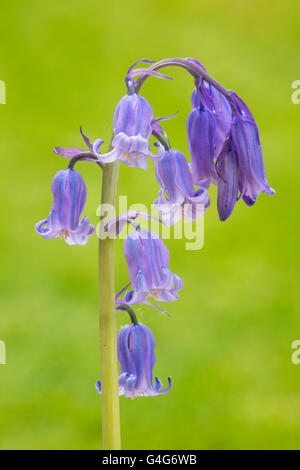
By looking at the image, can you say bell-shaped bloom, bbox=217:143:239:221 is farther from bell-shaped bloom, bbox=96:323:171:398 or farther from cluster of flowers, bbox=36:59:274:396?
bell-shaped bloom, bbox=96:323:171:398

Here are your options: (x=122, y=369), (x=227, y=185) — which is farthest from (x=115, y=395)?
(x=227, y=185)

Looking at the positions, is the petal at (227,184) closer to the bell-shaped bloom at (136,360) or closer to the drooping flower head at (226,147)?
the drooping flower head at (226,147)

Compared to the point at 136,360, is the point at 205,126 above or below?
above

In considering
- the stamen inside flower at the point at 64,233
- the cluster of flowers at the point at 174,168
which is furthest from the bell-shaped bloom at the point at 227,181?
the stamen inside flower at the point at 64,233

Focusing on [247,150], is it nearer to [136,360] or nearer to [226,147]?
[226,147]

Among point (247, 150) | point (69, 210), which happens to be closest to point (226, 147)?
point (247, 150)

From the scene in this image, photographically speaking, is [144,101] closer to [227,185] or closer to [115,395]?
[227,185]
